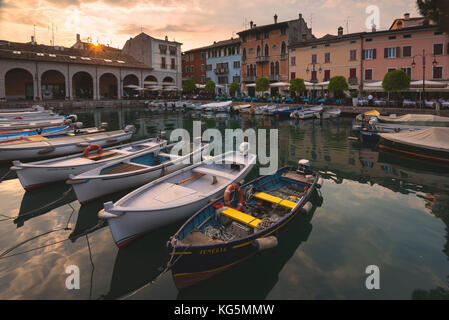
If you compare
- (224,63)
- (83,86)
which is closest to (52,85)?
(83,86)

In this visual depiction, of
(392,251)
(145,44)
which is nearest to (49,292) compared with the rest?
(392,251)

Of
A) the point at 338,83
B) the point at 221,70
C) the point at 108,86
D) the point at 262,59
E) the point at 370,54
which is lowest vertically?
the point at 338,83

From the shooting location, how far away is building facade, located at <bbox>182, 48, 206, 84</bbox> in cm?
6650

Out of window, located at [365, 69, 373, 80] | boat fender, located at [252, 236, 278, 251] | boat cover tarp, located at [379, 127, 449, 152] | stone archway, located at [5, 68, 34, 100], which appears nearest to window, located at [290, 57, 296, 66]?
window, located at [365, 69, 373, 80]

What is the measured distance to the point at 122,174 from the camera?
402 inches

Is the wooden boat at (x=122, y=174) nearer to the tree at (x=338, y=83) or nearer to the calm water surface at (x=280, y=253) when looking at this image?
the calm water surface at (x=280, y=253)

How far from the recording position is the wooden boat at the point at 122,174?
949 centimetres

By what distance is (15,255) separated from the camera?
7.27 m

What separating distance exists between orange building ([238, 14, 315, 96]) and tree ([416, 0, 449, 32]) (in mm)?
40032

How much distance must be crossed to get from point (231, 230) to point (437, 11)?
997 cm

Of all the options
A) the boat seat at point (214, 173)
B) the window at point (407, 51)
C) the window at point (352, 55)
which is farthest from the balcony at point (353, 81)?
the boat seat at point (214, 173)

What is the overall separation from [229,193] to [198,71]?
209ft

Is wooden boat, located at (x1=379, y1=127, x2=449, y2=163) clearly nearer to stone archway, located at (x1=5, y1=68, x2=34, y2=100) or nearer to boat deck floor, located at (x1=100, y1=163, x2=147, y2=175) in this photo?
boat deck floor, located at (x1=100, y1=163, x2=147, y2=175)

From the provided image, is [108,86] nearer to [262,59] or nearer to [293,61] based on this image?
[262,59]
